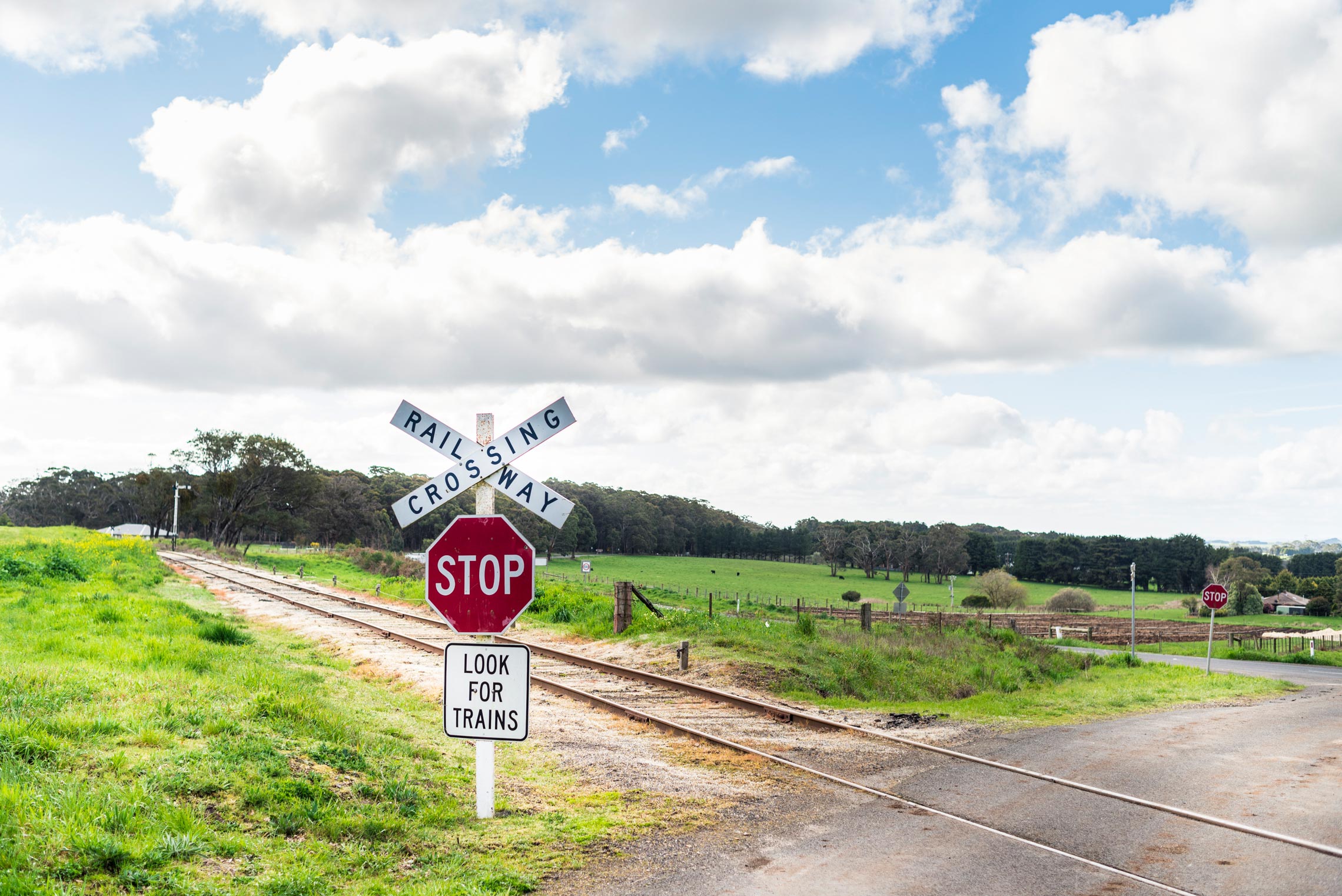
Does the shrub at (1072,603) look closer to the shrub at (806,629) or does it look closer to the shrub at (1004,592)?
the shrub at (1004,592)

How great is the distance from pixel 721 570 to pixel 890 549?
2746 centimetres

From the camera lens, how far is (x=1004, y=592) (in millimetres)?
86438

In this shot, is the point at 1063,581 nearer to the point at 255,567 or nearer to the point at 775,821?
the point at 255,567

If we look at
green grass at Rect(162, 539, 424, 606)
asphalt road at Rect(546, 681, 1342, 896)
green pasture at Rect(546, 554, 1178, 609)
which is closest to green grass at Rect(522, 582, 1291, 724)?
asphalt road at Rect(546, 681, 1342, 896)

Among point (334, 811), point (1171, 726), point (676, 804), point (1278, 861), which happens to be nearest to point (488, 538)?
point (334, 811)

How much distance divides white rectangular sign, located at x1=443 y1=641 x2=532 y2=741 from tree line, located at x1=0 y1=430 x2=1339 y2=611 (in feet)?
307

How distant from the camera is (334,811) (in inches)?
277

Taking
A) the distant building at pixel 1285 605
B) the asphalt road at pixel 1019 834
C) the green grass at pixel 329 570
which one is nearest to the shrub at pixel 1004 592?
the distant building at pixel 1285 605

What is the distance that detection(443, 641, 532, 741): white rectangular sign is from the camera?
7066 mm

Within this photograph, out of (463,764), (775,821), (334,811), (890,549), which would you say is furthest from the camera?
(890,549)

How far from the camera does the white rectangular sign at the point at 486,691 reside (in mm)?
7066

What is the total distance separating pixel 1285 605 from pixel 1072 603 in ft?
90.5

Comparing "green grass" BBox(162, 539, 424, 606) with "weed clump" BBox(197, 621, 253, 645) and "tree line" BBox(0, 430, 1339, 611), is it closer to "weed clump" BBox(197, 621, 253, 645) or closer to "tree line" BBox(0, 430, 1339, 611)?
"tree line" BBox(0, 430, 1339, 611)

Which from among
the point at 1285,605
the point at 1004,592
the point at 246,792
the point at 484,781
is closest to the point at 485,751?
the point at 484,781
